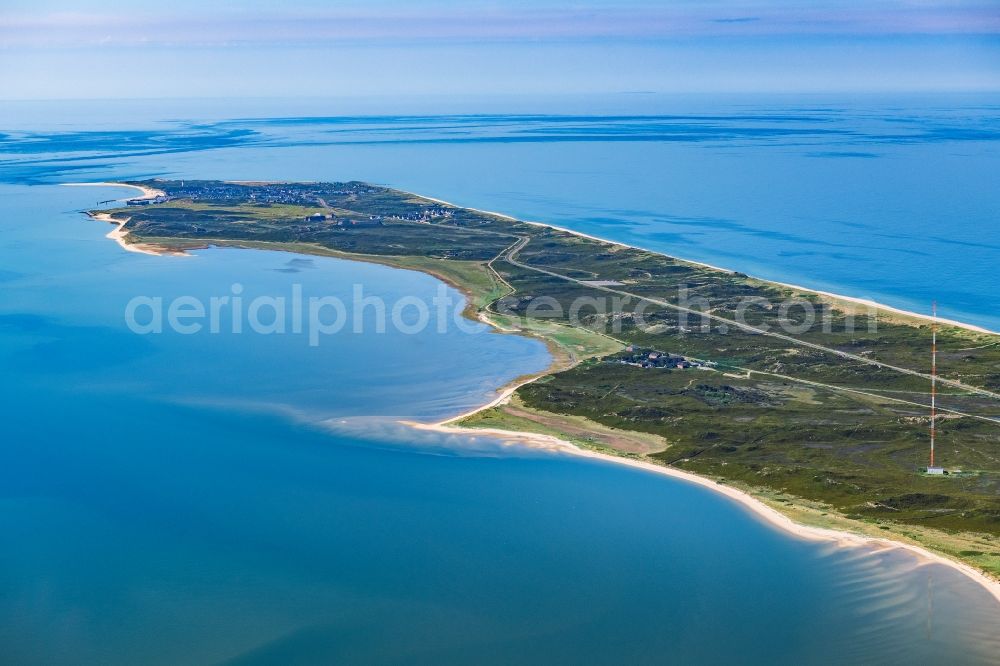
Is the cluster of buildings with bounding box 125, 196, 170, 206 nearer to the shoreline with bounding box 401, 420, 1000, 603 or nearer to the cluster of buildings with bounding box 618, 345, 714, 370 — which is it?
the cluster of buildings with bounding box 618, 345, 714, 370

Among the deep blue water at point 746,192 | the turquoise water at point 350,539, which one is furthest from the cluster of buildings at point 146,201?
the turquoise water at point 350,539

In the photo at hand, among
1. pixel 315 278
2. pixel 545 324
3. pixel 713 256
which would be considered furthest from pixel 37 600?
pixel 713 256

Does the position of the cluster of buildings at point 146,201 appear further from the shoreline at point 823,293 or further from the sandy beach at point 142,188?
the shoreline at point 823,293

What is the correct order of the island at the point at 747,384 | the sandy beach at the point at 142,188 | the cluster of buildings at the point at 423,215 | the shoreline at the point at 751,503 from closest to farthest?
the shoreline at the point at 751,503, the island at the point at 747,384, the cluster of buildings at the point at 423,215, the sandy beach at the point at 142,188

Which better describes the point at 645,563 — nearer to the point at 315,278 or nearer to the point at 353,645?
the point at 353,645

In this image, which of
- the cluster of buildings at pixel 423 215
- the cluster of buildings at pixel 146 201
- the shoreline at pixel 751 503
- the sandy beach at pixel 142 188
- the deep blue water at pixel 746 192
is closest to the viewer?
the shoreline at pixel 751 503
